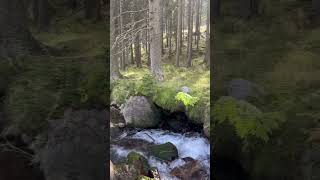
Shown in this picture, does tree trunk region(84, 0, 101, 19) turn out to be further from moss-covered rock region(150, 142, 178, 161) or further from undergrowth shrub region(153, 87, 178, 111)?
moss-covered rock region(150, 142, 178, 161)

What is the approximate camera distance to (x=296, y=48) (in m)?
2.45

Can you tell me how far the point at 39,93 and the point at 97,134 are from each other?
0.47 metres

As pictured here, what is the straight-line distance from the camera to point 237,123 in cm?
254

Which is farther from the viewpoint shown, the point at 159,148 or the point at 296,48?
the point at 159,148

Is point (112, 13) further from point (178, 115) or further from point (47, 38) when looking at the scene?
point (178, 115)

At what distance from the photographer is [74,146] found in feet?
8.43

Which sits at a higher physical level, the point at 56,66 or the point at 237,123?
the point at 56,66

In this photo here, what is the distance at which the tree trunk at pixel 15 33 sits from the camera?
2447 millimetres

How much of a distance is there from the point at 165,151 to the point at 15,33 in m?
1.35

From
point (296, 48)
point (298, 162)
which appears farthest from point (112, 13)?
point (298, 162)

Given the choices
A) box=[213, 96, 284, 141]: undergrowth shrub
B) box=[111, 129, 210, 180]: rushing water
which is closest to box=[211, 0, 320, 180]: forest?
box=[213, 96, 284, 141]: undergrowth shrub

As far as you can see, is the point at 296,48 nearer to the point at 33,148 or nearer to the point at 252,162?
the point at 252,162

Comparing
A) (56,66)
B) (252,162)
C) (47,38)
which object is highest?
(47,38)

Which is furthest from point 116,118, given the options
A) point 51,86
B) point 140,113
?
point 51,86
